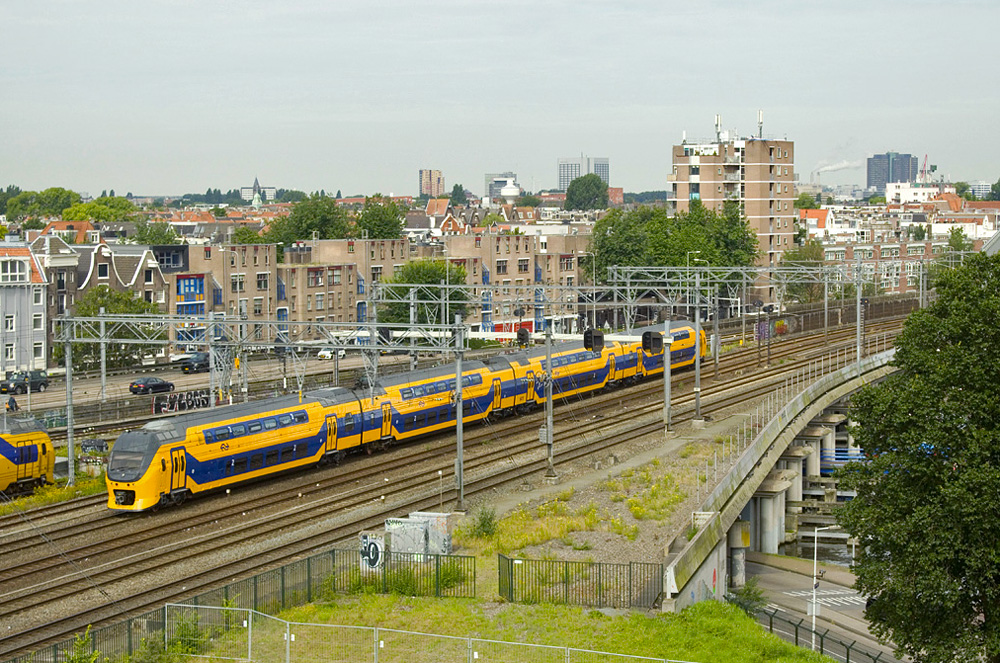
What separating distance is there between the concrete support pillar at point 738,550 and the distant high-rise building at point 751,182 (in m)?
90.1

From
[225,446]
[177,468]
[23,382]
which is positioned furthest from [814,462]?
[23,382]

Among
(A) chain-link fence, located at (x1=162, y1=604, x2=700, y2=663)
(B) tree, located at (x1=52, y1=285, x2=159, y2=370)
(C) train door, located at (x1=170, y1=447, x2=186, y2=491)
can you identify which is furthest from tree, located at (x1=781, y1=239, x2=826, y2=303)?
(A) chain-link fence, located at (x1=162, y1=604, x2=700, y2=663)

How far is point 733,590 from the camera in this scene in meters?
39.7

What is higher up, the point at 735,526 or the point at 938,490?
the point at 938,490

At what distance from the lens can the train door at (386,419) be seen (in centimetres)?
4597

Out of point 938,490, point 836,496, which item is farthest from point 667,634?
point 836,496

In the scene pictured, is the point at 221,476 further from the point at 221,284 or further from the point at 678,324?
the point at 221,284

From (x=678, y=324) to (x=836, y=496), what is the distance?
15.5m

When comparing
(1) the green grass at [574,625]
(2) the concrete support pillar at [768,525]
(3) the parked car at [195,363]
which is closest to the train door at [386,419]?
(2) the concrete support pillar at [768,525]

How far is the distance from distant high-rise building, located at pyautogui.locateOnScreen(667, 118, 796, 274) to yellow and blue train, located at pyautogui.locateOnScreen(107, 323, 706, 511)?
7472cm

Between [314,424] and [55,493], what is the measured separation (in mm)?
8706

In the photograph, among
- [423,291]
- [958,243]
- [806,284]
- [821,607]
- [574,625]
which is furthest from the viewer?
[958,243]

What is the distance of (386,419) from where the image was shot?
46.1 m

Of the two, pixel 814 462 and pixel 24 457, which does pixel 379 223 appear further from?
pixel 24 457
